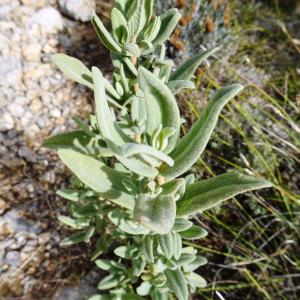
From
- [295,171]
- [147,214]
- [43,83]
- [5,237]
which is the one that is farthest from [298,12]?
[147,214]

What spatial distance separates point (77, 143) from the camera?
1136 millimetres

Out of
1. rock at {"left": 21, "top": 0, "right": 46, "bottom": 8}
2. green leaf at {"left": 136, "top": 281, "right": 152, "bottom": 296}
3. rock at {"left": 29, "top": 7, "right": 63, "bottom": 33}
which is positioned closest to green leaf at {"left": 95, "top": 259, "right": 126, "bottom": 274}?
green leaf at {"left": 136, "top": 281, "right": 152, "bottom": 296}

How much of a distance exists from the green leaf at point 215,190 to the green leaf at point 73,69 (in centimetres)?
34

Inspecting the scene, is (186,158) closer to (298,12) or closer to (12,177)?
(12,177)

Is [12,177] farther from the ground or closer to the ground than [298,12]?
closer to the ground

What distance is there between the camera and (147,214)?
0.76 metres

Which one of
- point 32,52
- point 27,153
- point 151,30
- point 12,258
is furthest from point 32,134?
point 151,30

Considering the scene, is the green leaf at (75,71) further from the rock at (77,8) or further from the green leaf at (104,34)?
the rock at (77,8)

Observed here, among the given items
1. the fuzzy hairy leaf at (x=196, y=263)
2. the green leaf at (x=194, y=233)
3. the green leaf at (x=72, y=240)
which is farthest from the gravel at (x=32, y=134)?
the green leaf at (x=194, y=233)

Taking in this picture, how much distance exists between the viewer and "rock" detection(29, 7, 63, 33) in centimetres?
225

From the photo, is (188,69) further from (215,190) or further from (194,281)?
(194,281)

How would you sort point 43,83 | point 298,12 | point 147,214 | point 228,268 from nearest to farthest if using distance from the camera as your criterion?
1. point 147,214
2. point 228,268
3. point 43,83
4. point 298,12

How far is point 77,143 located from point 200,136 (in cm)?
45

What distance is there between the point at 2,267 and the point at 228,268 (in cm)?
94
